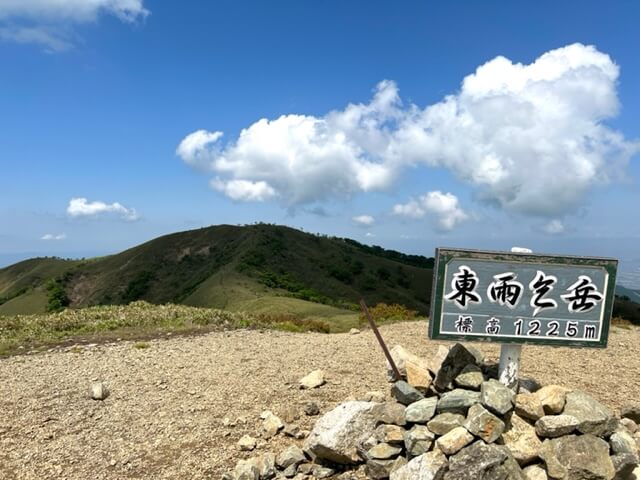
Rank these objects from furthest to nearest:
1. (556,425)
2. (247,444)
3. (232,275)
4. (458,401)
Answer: (232,275) < (247,444) < (458,401) < (556,425)

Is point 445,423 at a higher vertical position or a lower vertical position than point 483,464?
higher

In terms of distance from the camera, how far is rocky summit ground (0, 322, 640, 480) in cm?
794

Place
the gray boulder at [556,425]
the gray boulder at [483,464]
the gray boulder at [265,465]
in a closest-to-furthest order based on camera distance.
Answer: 1. the gray boulder at [483,464]
2. the gray boulder at [556,425]
3. the gray boulder at [265,465]

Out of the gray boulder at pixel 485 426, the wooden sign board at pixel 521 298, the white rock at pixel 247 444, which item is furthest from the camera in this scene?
the white rock at pixel 247 444

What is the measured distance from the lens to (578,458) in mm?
5844

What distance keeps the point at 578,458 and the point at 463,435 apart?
140 cm

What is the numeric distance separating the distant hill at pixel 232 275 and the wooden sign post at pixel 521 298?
34.6 m

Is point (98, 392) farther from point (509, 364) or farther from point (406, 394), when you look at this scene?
point (509, 364)

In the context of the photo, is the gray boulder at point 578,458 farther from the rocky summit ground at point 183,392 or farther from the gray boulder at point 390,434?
the rocky summit ground at point 183,392

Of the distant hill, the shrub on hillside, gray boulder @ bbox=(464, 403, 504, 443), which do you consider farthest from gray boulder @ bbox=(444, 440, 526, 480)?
the shrub on hillside

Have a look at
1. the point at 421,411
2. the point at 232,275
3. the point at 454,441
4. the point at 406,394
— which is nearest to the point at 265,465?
the point at 406,394

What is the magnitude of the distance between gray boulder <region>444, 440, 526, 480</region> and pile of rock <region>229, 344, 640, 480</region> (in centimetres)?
1

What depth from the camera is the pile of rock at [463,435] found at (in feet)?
19.2

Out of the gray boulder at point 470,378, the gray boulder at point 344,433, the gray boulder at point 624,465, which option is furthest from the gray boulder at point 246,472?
the gray boulder at point 624,465
